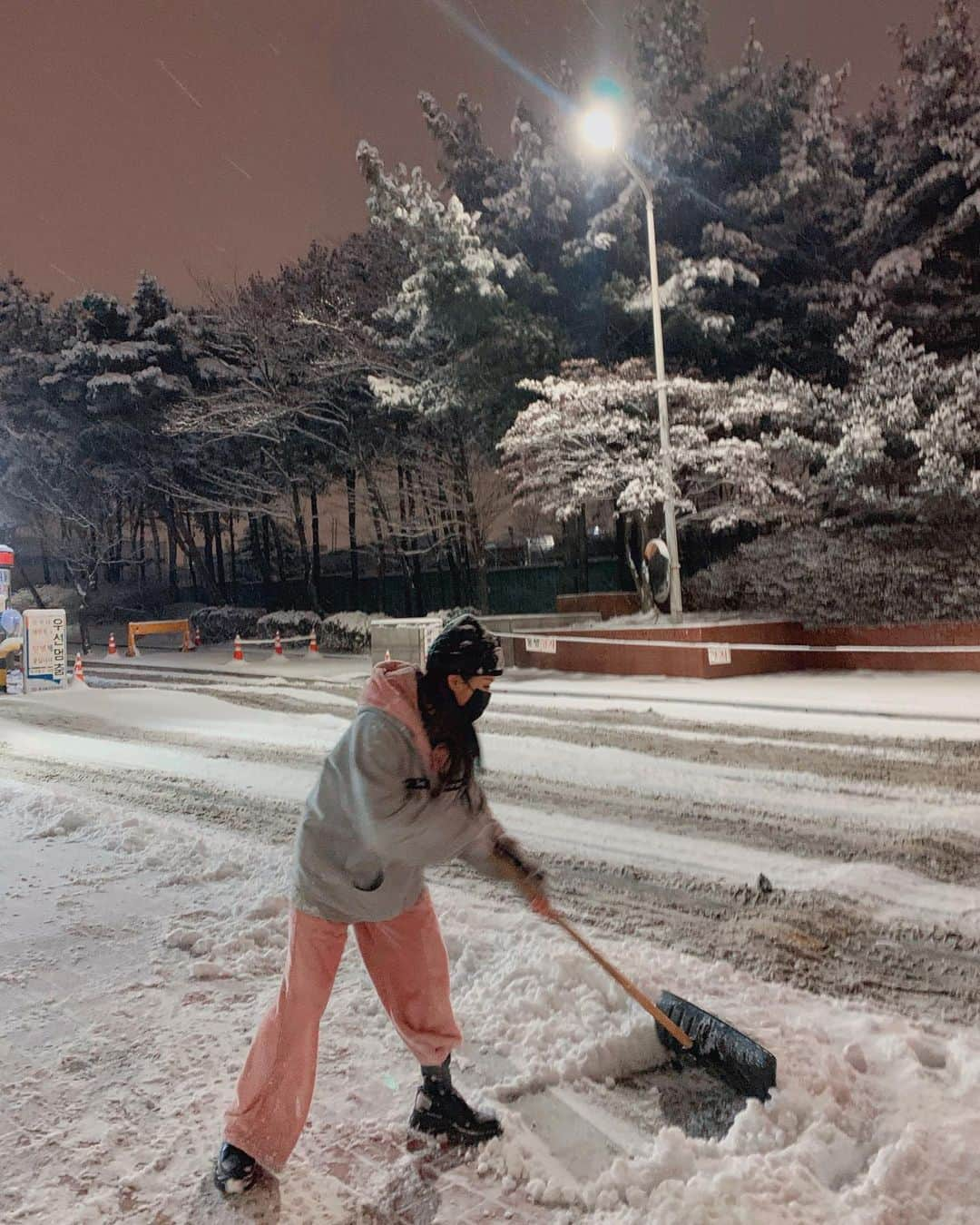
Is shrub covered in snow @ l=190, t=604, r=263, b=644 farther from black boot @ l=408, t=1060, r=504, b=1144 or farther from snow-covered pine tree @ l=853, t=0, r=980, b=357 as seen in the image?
black boot @ l=408, t=1060, r=504, b=1144

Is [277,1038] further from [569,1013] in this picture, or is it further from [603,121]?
[603,121]

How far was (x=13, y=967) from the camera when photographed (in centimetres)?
415

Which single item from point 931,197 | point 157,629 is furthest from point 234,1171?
point 157,629

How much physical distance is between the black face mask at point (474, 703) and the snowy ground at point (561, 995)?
1.40 metres

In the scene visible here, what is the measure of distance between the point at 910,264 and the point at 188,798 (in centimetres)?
1605

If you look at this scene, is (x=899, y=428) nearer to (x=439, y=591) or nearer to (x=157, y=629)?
(x=439, y=591)

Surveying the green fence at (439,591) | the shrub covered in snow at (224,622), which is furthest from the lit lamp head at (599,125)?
the shrub covered in snow at (224,622)

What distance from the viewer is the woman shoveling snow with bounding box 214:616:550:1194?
2537mm

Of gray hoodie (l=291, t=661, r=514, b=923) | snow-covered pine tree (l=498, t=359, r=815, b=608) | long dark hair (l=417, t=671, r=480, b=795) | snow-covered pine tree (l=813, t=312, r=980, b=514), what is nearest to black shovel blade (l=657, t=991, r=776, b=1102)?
gray hoodie (l=291, t=661, r=514, b=923)

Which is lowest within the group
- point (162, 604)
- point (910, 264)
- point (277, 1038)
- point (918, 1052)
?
point (918, 1052)

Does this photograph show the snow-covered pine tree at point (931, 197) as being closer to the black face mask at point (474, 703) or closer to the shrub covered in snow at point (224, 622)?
the black face mask at point (474, 703)

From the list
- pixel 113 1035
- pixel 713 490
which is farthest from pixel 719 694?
pixel 113 1035

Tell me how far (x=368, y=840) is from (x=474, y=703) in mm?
507

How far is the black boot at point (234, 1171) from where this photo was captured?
8.55ft
